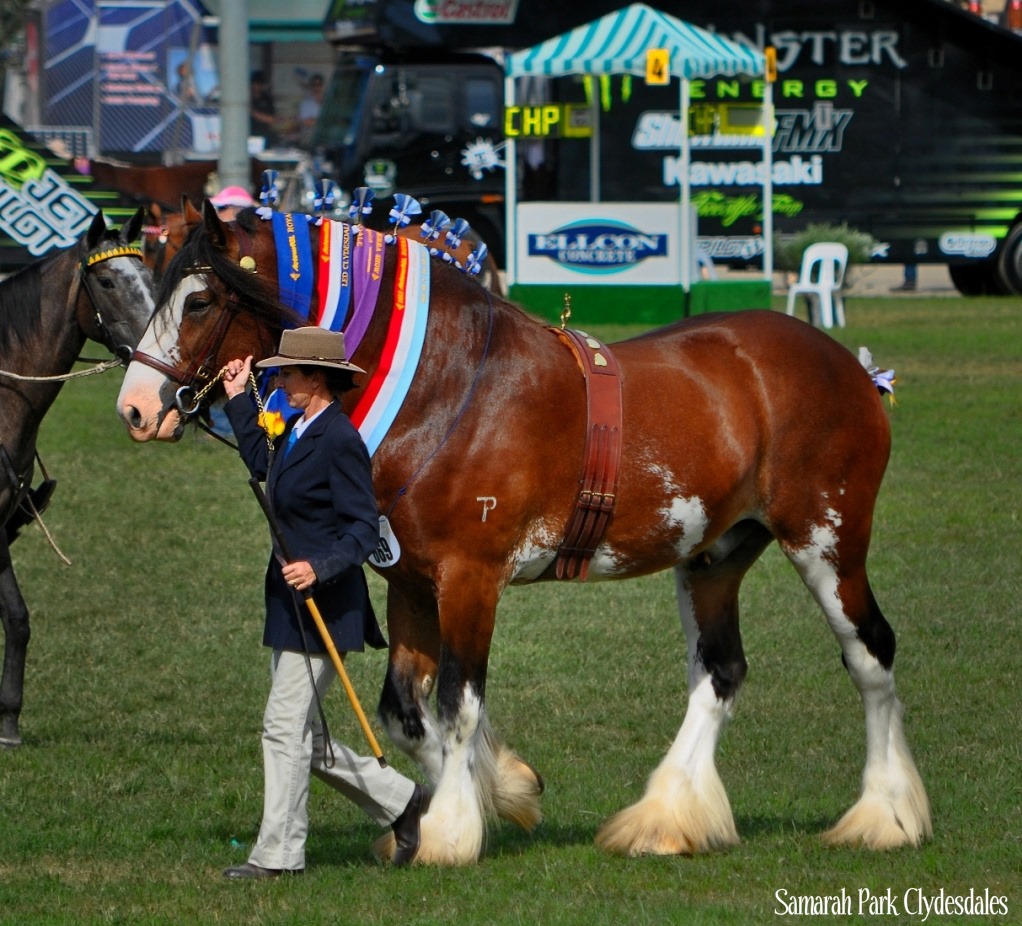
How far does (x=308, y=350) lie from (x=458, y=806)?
1441 mm

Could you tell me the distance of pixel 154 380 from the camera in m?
5.06

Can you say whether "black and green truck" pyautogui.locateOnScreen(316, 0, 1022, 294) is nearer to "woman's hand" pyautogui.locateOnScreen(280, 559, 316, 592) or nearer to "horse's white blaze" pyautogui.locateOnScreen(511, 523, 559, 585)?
"horse's white blaze" pyautogui.locateOnScreen(511, 523, 559, 585)

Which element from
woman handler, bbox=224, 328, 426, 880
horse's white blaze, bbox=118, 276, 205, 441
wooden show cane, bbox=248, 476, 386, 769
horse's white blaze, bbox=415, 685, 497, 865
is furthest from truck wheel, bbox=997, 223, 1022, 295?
wooden show cane, bbox=248, 476, 386, 769

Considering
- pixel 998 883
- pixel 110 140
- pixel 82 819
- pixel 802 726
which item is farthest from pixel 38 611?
pixel 110 140

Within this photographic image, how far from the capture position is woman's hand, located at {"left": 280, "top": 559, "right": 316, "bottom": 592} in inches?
190

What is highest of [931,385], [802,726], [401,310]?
[401,310]

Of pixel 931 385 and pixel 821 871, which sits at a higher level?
pixel 821 871

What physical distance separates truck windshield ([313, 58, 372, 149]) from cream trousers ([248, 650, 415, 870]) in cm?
2028

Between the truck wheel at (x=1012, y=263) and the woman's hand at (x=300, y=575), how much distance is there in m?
21.5

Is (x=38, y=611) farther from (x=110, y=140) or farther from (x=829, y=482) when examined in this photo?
(x=110, y=140)

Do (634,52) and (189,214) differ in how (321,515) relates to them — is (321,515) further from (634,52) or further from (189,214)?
(634,52)

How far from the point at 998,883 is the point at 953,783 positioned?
3.49 ft

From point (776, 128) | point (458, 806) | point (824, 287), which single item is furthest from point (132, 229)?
point (776, 128)

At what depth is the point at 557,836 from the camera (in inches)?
227
